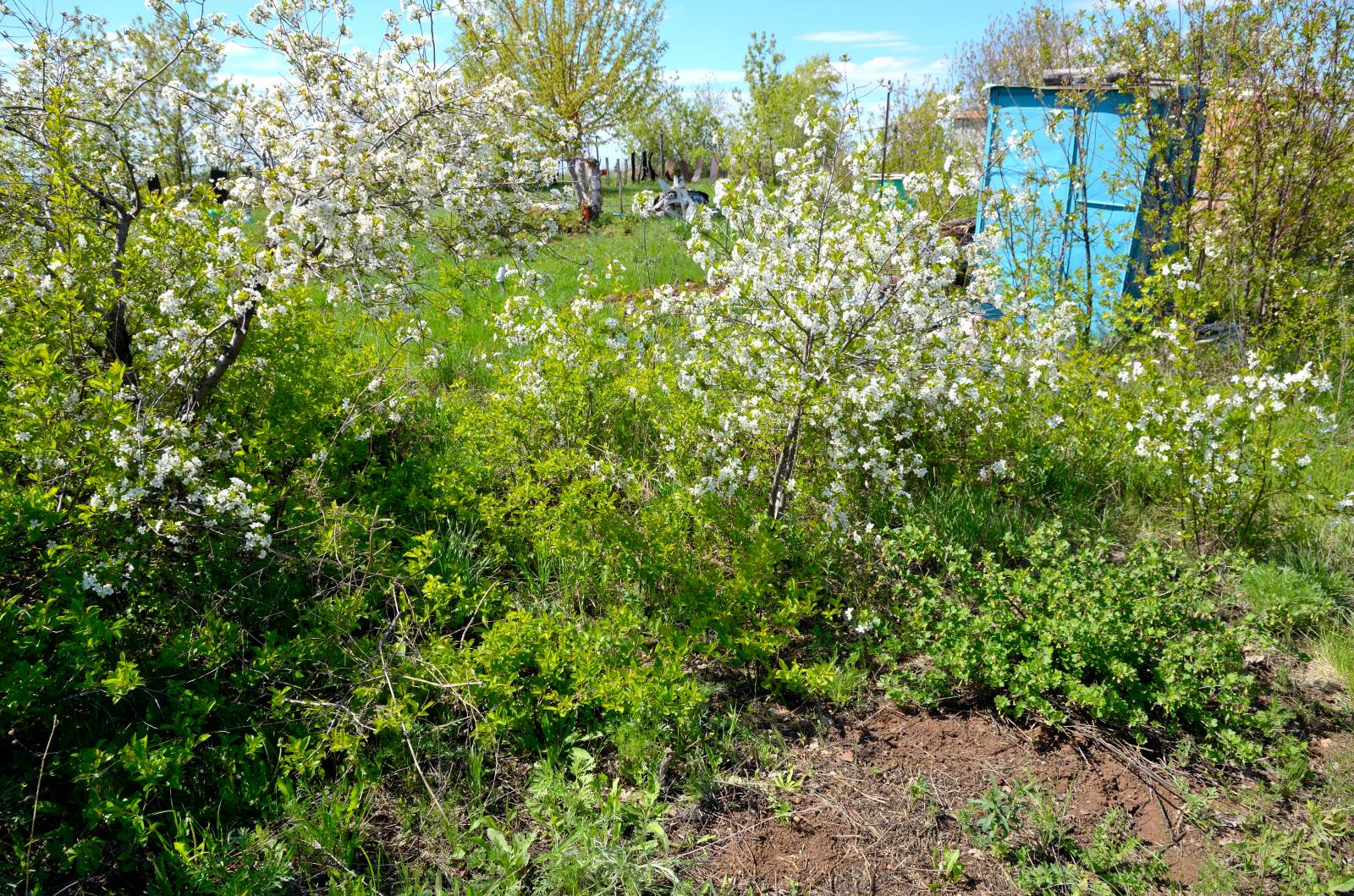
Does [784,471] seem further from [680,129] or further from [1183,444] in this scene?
[680,129]

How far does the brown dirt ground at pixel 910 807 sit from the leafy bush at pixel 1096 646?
0.14 metres

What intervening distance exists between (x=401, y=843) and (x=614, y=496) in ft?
5.66

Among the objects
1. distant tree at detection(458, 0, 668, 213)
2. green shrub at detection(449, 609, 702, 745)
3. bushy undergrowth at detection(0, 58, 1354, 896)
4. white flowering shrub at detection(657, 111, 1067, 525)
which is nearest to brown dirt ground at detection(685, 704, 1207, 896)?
bushy undergrowth at detection(0, 58, 1354, 896)

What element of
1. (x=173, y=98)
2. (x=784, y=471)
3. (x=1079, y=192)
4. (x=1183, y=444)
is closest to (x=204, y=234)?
(x=173, y=98)

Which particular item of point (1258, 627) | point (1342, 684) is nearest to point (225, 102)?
point (1258, 627)

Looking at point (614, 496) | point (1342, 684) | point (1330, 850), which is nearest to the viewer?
point (1330, 850)

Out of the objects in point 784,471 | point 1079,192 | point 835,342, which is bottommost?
point 784,471

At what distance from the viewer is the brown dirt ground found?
95.5 inches

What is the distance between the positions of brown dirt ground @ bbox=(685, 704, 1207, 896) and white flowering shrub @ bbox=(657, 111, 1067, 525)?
1.10 meters

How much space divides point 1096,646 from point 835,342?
1.63 metres

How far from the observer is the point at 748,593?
315cm

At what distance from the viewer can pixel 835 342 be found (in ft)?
12.0

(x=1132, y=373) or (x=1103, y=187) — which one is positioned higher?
(x=1103, y=187)

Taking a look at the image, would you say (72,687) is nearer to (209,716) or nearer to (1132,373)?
(209,716)
